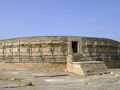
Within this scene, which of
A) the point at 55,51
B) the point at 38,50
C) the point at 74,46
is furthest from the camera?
the point at 74,46

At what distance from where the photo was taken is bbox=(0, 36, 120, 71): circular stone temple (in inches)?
1019

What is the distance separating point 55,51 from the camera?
85.8 feet

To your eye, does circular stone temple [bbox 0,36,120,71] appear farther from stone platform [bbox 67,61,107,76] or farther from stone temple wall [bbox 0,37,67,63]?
stone platform [bbox 67,61,107,76]

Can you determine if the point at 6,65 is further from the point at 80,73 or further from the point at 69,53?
the point at 80,73

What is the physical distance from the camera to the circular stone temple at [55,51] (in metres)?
25.9

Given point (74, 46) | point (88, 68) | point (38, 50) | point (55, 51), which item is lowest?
point (88, 68)

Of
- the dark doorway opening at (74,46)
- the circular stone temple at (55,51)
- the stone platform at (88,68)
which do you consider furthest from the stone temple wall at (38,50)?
the stone platform at (88,68)

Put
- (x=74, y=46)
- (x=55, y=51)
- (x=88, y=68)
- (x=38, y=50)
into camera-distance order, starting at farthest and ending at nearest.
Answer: (x=74, y=46) → (x=38, y=50) → (x=55, y=51) → (x=88, y=68)

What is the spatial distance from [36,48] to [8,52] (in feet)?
13.5

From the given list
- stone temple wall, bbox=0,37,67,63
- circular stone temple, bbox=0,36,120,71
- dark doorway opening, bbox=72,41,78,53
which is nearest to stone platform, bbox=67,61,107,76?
circular stone temple, bbox=0,36,120,71

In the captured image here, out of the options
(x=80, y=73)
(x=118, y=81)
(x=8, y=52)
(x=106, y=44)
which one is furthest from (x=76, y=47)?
(x=118, y=81)

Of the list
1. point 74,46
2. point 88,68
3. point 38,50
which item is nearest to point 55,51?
point 38,50

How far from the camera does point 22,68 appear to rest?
27.4 metres

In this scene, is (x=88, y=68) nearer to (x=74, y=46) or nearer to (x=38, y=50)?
(x=74, y=46)
